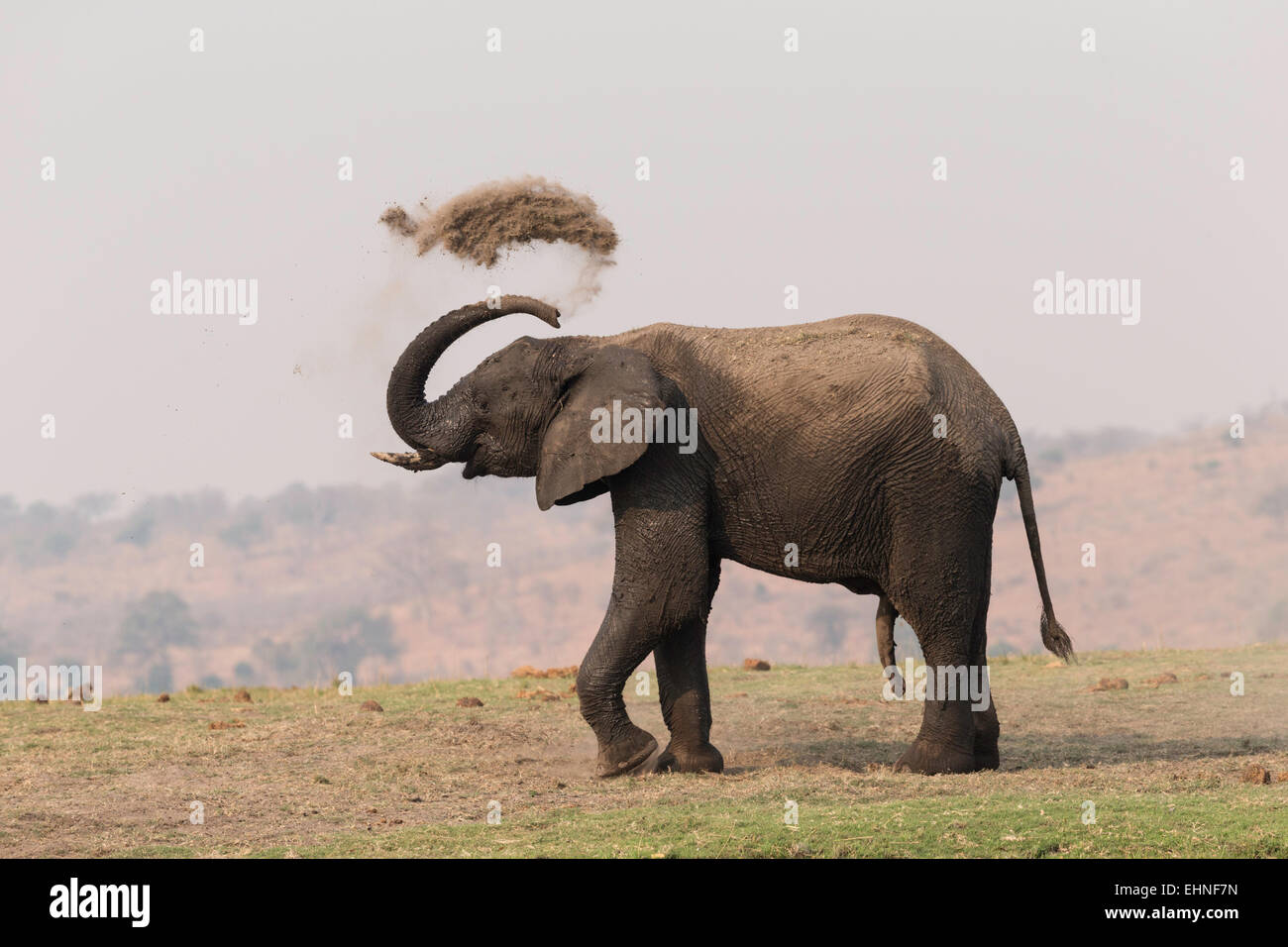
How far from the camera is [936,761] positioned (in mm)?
17031

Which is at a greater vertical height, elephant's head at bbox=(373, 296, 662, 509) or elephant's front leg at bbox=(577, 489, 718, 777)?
elephant's head at bbox=(373, 296, 662, 509)

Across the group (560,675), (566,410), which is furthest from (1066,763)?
(560,675)

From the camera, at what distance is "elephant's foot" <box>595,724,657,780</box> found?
1686 centimetres

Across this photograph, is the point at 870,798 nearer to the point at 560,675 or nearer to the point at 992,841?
the point at 992,841

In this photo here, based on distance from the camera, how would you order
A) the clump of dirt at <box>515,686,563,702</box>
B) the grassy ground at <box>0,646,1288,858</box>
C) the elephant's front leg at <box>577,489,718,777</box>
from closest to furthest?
the grassy ground at <box>0,646,1288,858</box>, the elephant's front leg at <box>577,489,718,777</box>, the clump of dirt at <box>515,686,563,702</box>

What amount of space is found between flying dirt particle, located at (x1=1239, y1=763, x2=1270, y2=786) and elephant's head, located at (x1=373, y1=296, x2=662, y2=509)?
6995 mm

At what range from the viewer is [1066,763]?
58.1ft

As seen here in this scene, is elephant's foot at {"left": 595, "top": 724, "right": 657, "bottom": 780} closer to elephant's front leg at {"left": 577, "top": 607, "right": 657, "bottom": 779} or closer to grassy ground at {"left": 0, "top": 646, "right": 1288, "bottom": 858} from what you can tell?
elephant's front leg at {"left": 577, "top": 607, "right": 657, "bottom": 779}

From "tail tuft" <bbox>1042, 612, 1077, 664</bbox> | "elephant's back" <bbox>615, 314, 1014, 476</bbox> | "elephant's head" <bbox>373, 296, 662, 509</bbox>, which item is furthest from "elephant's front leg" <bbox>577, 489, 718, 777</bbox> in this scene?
"tail tuft" <bbox>1042, 612, 1077, 664</bbox>

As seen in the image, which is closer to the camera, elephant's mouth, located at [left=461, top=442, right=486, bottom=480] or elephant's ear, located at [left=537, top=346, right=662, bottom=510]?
elephant's ear, located at [left=537, top=346, right=662, bottom=510]

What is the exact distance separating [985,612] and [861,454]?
2248 millimetres

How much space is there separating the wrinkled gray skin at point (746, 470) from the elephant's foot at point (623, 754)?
1cm

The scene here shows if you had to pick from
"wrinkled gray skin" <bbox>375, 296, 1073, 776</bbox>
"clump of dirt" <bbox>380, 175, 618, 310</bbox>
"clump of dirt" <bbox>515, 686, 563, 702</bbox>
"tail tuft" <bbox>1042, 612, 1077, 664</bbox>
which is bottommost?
"clump of dirt" <bbox>515, 686, 563, 702</bbox>

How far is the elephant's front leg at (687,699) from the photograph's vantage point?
1717cm
